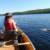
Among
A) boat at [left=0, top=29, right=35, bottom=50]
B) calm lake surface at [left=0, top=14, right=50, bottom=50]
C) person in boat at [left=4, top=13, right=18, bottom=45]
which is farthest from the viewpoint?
calm lake surface at [left=0, top=14, right=50, bottom=50]

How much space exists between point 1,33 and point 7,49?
4.61 feet

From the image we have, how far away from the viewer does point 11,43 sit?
38.3 ft

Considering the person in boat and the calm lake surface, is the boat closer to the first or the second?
the person in boat

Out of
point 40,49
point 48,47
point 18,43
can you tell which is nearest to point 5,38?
point 18,43

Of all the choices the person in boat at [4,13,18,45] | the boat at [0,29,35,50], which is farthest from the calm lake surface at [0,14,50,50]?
the person in boat at [4,13,18,45]

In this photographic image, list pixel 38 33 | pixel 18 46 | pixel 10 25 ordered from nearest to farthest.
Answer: pixel 18 46
pixel 10 25
pixel 38 33

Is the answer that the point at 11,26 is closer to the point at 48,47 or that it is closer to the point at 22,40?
the point at 22,40

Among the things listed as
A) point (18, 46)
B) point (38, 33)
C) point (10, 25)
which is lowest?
point (38, 33)

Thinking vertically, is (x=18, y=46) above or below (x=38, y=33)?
above

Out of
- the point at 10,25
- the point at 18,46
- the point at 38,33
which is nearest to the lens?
the point at 18,46

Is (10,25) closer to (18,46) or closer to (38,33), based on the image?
(18,46)

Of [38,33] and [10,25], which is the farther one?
[38,33]

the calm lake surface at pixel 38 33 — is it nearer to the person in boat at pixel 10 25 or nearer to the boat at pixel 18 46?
the boat at pixel 18 46

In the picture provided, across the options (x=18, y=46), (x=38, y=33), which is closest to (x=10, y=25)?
(x=18, y=46)
